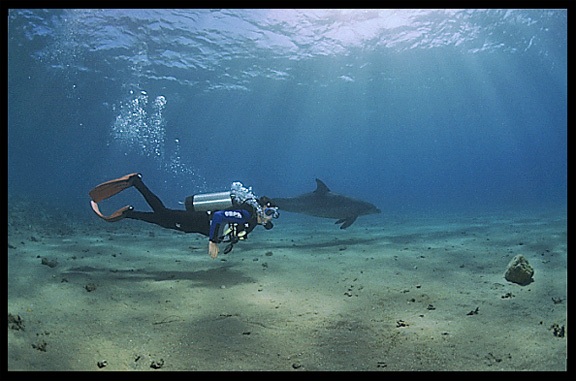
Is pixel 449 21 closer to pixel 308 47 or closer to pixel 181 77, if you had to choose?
pixel 308 47

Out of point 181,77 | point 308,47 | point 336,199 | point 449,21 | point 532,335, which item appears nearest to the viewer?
point 532,335

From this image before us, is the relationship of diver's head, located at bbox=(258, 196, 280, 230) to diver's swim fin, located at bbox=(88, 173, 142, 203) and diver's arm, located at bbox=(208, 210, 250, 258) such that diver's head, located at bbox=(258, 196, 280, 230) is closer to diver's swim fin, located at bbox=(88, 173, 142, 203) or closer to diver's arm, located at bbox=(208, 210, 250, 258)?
diver's arm, located at bbox=(208, 210, 250, 258)

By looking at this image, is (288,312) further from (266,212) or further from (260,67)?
(260,67)

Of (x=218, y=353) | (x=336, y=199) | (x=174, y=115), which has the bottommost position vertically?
(x=218, y=353)

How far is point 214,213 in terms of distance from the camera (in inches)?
234

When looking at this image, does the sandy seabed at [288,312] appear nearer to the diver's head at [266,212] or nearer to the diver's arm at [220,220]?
the diver's arm at [220,220]

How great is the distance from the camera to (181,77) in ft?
116

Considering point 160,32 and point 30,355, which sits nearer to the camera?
point 30,355

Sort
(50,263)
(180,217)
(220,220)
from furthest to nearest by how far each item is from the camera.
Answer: (50,263), (180,217), (220,220)

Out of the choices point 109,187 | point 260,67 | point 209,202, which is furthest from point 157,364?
point 260,67

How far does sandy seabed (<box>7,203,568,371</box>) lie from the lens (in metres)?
4.01

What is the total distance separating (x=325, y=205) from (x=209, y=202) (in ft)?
23.9
